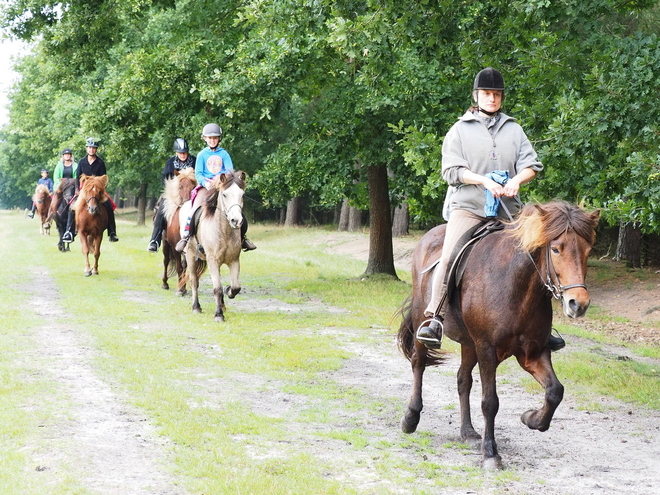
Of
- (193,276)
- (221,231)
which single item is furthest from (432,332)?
(193,276)

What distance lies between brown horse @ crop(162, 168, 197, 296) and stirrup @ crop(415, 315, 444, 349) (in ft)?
32.2

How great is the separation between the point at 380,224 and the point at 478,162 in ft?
45.3

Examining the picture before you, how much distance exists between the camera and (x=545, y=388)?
6.18m

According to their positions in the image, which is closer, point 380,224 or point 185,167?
point 185,167

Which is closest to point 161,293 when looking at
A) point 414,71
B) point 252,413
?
point 414,71

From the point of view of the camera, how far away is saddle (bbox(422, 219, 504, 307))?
686 centimetres

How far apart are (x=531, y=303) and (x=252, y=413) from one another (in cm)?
289

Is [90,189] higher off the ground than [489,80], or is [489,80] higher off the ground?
[489,80]

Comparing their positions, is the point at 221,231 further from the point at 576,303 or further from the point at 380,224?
Answer: the point at 576,303

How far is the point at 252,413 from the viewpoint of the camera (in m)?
7.82

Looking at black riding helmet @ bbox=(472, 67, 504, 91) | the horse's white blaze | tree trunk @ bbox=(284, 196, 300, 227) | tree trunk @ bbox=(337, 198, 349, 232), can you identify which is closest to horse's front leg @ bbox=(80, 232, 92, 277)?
the horse's white blaze

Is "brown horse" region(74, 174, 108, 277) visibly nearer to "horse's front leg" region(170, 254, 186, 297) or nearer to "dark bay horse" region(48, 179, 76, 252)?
"horse's front leg" region(170, 254, 186, 297)

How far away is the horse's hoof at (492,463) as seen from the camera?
621 centimetres

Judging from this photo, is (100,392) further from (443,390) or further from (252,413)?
(443,390)
